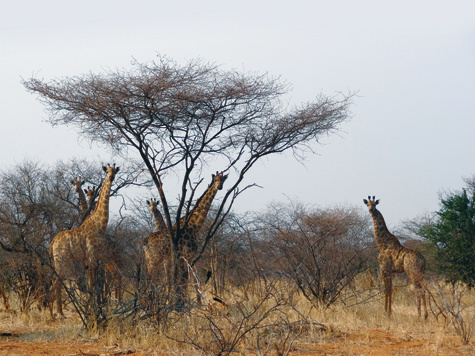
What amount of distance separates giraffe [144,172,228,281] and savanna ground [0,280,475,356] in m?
1.39

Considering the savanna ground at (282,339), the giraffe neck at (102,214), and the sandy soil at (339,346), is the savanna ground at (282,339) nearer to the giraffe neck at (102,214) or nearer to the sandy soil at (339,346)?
the sandy soil at (339,346)

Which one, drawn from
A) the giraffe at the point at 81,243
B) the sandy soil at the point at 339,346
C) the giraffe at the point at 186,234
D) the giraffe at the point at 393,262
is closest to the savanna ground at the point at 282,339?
the sandy soil at the point at 339,346

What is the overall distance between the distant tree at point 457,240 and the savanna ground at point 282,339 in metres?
3.42

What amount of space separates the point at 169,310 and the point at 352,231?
12172mm

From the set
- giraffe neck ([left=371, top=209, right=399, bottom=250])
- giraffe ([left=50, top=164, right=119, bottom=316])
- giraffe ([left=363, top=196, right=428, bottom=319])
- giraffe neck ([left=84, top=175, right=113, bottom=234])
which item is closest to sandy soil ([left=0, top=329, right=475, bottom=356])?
giraffe ([left=50, top=164, right=119, bottom=316])

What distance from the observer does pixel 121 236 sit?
1253cm

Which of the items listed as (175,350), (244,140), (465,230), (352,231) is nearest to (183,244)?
(244,140)

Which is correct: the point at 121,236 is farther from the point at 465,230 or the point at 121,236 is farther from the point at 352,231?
the point at 352,231

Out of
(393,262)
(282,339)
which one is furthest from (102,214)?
(282,339)

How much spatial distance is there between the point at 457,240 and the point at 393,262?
106 inches

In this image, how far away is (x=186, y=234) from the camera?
1028 centimetres

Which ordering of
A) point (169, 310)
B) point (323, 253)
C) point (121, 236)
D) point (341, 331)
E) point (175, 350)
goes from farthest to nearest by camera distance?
point (121, 236) < point (323, 253) < point (341, 331) < point (169, 310) < point (175, 350)

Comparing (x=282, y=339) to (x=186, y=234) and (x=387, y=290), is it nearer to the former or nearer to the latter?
(x=186, y=234)

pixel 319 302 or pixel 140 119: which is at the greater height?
pixel 140 119
